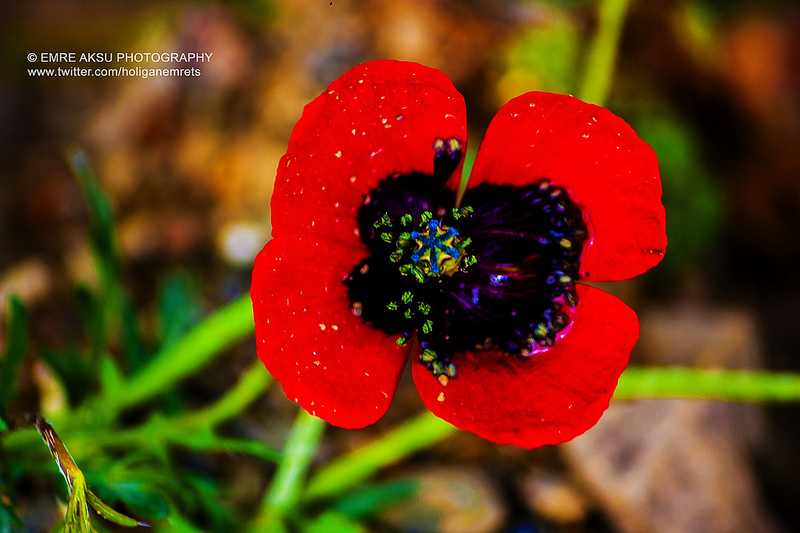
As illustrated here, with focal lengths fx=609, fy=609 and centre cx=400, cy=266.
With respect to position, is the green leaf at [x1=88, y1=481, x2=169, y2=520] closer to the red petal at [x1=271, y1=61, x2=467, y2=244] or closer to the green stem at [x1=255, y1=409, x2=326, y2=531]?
the green stem at [x1=255, y1=409, x2=326, y2=531]

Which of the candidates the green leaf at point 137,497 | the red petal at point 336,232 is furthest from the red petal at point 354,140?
the green leaf at point 137,497

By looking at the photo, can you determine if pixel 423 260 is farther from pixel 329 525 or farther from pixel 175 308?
pixel 175 308

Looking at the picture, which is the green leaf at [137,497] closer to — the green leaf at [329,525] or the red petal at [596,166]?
the green leaf at [329,525]

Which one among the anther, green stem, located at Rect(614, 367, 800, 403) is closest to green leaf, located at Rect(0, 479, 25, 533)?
the anther

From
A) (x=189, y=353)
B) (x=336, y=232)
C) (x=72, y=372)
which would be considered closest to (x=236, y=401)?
(x=189, y=353)

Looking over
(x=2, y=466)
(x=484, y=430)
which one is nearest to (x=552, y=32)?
(x=484, y=430)

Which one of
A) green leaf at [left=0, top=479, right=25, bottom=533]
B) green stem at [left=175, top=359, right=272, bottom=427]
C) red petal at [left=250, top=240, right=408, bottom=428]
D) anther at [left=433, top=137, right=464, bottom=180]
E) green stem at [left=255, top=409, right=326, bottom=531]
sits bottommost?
green stem at [left=255, top=409, right=326, bottom=531]

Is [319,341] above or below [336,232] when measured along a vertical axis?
below
